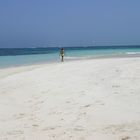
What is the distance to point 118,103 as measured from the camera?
747 centimetres

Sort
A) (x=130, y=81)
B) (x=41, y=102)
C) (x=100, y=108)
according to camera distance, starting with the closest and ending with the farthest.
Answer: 1. (x=100, y=108)
2. (x=41, y=102)
3. (x=130, y=81)

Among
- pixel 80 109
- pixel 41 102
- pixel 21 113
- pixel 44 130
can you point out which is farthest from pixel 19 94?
pixel 44 130

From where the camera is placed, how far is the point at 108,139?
5371 mm

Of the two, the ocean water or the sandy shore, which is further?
the ocean water

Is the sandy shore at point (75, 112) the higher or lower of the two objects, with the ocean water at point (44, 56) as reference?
higher

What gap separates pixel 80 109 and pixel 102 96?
45.3 inches

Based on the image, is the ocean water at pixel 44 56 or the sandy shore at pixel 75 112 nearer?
the sandy shore at pixel 75 112

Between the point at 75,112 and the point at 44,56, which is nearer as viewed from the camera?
the point at 75,112

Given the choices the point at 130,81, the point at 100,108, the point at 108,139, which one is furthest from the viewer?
the point at 130,81

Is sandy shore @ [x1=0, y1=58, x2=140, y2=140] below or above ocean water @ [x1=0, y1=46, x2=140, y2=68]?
above

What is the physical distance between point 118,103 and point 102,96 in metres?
0.81

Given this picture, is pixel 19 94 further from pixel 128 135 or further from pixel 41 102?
pixel 128 135

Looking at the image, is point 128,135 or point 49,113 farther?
point 49,113

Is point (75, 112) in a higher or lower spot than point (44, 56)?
higher
